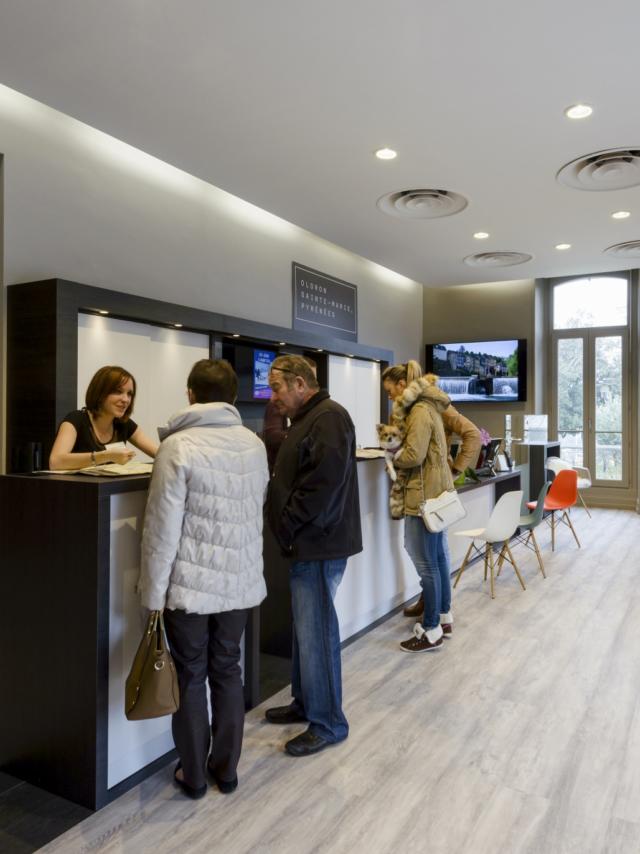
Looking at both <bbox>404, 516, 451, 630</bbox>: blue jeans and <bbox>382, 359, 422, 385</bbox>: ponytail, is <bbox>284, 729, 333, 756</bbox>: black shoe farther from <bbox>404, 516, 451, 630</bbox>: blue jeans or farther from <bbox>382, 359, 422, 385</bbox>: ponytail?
<bbox>382, 359, 422, 385</bbox>: ponytail

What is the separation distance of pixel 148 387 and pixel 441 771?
3.06 m

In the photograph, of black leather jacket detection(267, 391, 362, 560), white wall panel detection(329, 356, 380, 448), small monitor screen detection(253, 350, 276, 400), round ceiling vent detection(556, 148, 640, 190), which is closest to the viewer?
black leather jacket detection(267, 391, 362, 560)

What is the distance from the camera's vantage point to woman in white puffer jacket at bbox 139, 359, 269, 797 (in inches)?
77.1

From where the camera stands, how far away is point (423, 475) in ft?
11.6

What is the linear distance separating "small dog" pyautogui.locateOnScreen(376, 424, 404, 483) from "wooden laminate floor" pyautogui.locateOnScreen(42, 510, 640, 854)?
1.00 meters

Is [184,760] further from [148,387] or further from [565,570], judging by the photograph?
[565,570]

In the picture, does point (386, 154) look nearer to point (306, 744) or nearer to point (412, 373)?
point (412, 373)

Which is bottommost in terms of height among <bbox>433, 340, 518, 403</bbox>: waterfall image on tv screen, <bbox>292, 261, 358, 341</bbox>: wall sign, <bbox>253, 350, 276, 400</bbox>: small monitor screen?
<bbox>253, 350, 276, 400</bbox>: small monitor screen

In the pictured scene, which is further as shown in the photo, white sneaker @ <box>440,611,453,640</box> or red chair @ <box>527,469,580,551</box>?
red chair @ <box>527,469,580,551</box>

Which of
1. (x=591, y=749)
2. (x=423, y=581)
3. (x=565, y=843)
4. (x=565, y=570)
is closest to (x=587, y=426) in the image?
(x=565, y=570)

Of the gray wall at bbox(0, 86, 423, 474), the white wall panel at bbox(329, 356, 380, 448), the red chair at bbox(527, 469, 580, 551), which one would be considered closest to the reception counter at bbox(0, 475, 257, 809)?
the gray wall at bbox(0, 86, 423, 474)

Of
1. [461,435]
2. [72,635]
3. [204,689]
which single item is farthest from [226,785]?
[461,435]

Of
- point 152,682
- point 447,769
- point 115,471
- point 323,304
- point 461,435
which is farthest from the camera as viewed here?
point 323,304

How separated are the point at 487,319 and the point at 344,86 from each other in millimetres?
6165
